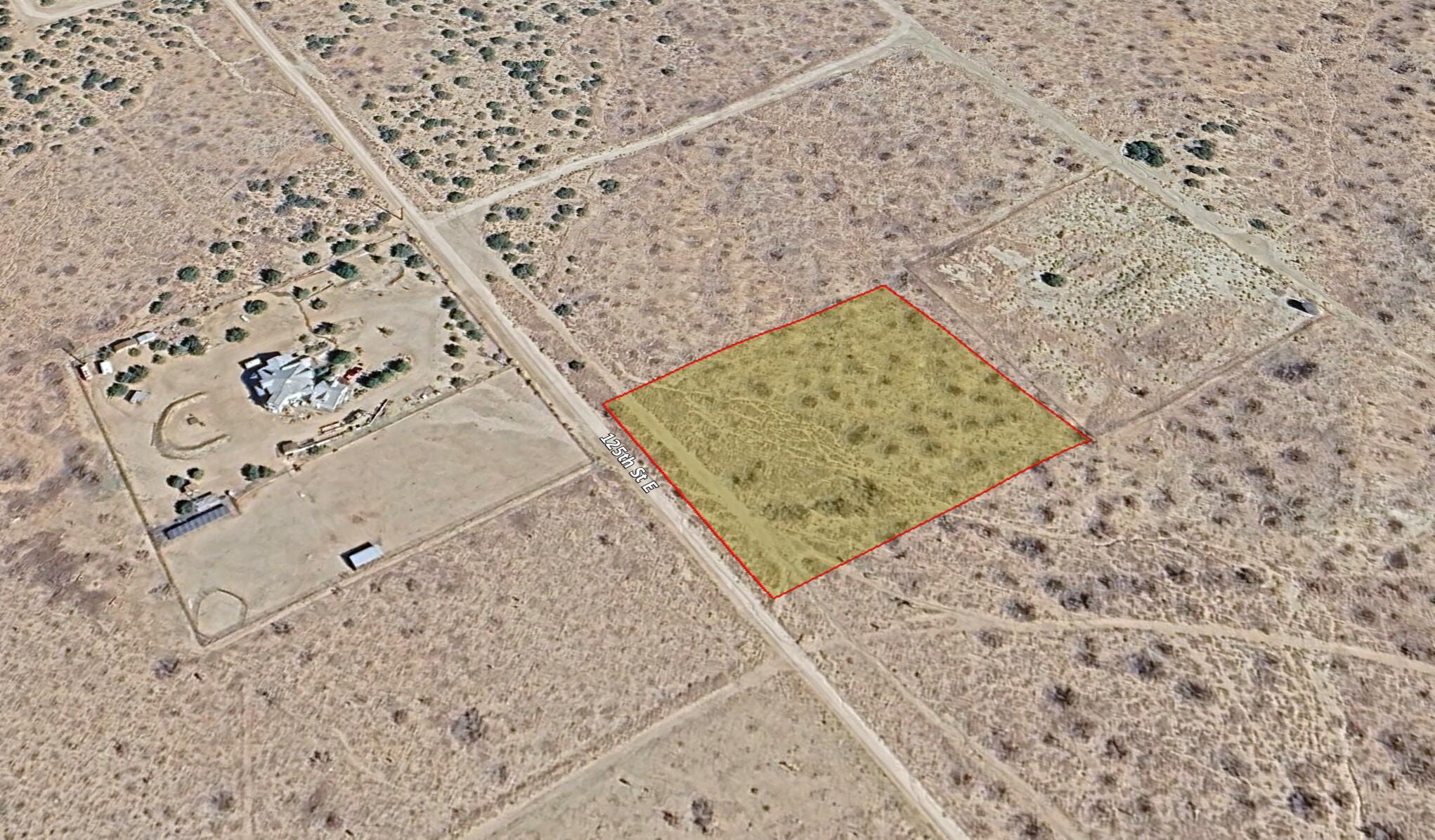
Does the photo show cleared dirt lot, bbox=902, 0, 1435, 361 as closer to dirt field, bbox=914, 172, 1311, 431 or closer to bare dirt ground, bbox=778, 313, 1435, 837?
dirt field, bbox=914, 172, 1311, 431

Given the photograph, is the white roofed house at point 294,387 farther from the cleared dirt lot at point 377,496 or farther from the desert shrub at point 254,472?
the desert shrub at point 254,472

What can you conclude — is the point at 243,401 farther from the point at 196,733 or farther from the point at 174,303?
the point at 196,733

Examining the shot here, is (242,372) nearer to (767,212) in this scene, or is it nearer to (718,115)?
(767,212)

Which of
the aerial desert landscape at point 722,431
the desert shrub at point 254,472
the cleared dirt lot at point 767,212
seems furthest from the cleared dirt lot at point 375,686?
the cleared dirt lot at point 767,212

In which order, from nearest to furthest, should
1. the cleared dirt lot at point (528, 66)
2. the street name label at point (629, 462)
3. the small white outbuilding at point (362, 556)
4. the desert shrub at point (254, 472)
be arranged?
the small white outbuilding at point (362, 556), the street name label at point (629, 462), the desert shrub at point (254, 472), the cleared dirt lot at point (528, 66)

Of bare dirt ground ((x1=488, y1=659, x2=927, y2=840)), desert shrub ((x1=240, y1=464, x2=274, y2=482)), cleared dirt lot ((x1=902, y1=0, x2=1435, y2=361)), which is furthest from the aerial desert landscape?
desert shrub ((x1=240, y1=464, x2=274, y2=482))

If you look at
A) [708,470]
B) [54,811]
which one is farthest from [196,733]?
[708,470]
